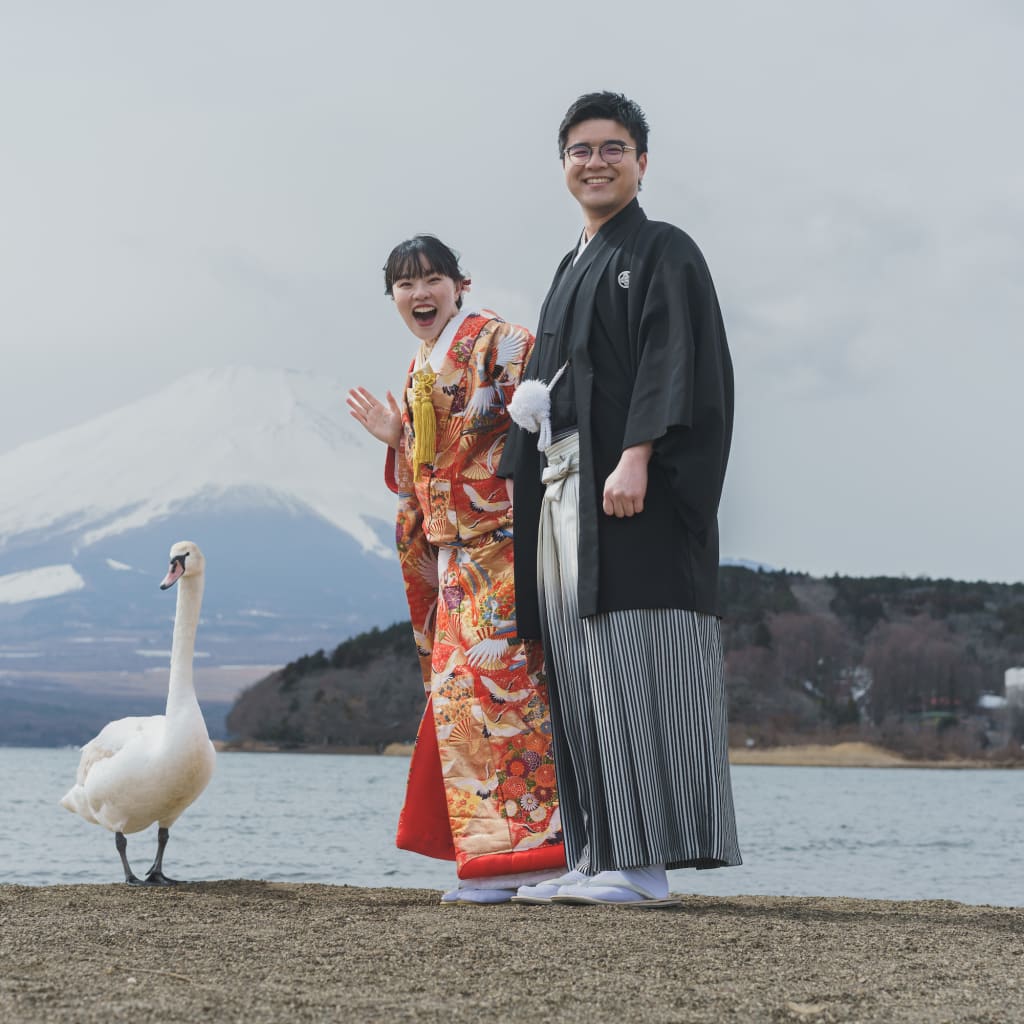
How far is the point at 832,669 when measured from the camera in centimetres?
6956

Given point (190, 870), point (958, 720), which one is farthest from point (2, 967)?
point (958, 720)

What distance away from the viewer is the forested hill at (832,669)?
6469 cm

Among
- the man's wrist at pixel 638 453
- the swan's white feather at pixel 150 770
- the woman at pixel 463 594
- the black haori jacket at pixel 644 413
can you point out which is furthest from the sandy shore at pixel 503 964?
the swan's white feather at pixel 150 770

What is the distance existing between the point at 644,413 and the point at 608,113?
1.07 metres

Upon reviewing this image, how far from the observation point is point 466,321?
510cm

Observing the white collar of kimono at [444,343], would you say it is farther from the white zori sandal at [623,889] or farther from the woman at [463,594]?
the white zori sandal at [623,889]

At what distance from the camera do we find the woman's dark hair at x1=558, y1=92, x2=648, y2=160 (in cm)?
455

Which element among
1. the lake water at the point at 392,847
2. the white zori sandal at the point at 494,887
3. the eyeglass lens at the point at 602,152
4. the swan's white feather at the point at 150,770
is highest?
the eyeglass lens at the point at 602,152

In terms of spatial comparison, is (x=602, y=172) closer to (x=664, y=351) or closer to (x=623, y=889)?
(x=664, y=351)

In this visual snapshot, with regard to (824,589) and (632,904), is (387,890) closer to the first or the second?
(632,904)

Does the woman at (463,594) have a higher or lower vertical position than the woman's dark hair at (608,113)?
lower

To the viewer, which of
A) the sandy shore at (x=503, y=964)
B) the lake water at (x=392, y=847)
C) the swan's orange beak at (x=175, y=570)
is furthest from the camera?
the lake water at (x=392, y=847)

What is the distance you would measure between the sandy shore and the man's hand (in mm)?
1172

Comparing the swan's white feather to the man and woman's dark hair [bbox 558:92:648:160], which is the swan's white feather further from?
woman's dark hair [bbox 558:92:648:160]
